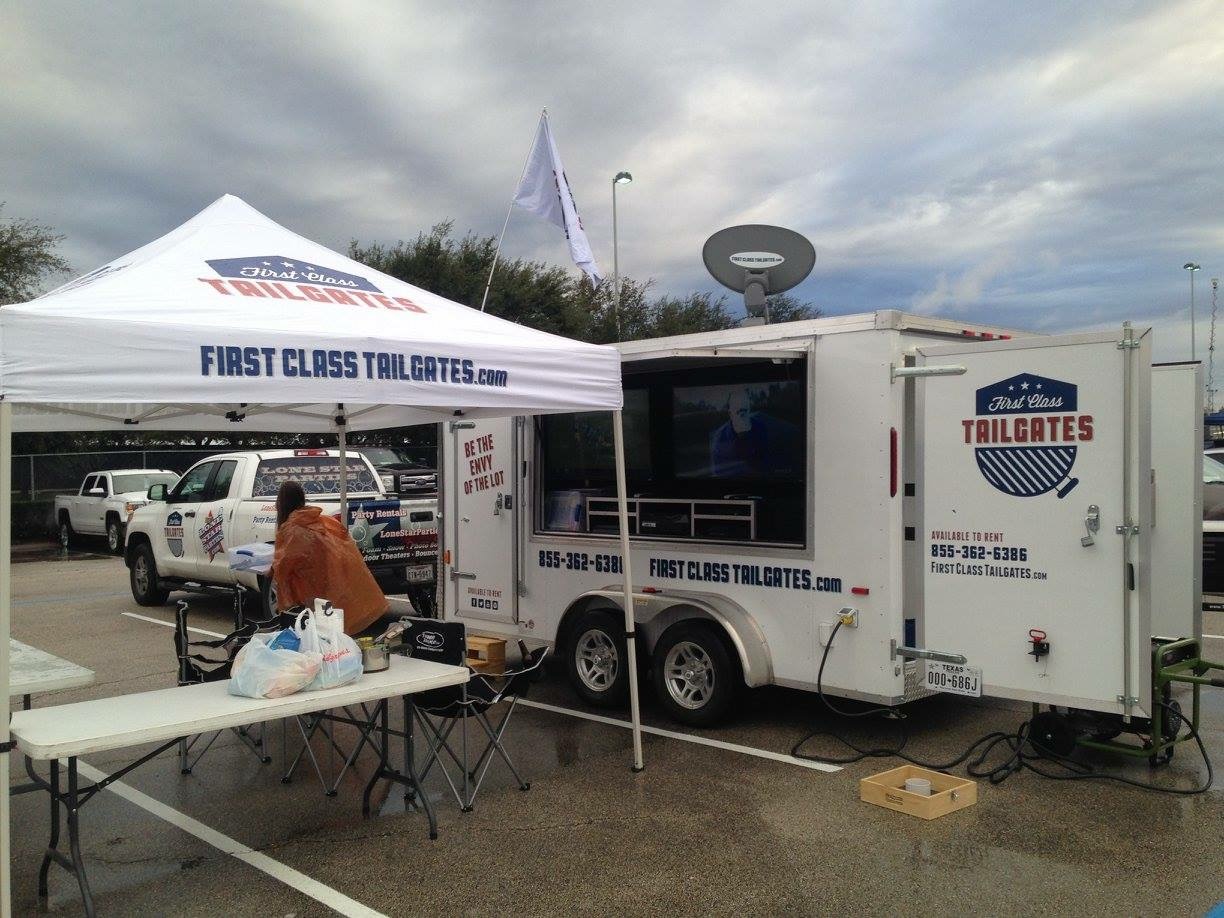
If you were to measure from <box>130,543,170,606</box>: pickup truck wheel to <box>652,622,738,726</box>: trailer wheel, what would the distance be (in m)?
8.26

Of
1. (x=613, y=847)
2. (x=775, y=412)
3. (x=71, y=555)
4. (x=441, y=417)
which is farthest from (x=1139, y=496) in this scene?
(x=71, y=555)

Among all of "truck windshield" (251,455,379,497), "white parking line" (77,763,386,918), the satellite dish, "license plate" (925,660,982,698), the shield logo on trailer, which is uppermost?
the satellite dish

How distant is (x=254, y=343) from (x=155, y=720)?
5.28 ft

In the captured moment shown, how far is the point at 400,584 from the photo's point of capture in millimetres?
10312

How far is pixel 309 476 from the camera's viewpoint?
11.0 metres

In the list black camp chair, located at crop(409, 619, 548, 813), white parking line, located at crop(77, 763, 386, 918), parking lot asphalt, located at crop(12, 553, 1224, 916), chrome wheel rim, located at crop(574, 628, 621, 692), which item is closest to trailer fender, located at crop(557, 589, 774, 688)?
chrome wheel rim, located at crop(574, 628, 621, 692)

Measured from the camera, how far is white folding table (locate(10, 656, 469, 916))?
392cm

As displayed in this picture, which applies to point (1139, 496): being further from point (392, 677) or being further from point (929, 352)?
point (392, 677)

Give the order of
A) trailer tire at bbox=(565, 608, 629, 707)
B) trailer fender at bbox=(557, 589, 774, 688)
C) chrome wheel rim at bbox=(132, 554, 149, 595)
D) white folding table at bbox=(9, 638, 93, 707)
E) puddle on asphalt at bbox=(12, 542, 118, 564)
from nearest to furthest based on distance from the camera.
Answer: white folding table at bbox=(9, 638, 93, 707) → trailer fender at bbox=(557, 589, 774, 688) → trailer tire at bbox=(565, 608, 629, 707) → chrome wheel rim at bbox=(132, 554, 149, 595) → puddle on asphalt at bbox=(12, 542, 118, 564)

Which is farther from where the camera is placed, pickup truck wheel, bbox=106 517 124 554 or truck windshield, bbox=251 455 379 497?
pickup truck wheel, bbox=106 517 124 554

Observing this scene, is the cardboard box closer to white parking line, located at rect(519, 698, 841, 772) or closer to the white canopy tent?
white parking line, located at rect(519, 698, 841, 772)

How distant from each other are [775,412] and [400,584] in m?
5.24

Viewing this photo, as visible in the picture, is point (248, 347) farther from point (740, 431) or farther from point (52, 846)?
point (740, 431)

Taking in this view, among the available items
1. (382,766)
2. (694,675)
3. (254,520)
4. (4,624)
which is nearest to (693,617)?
(694,675)
